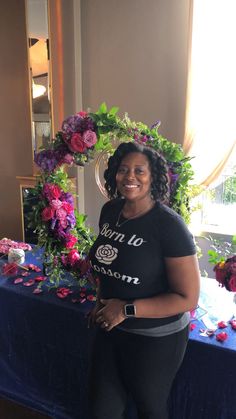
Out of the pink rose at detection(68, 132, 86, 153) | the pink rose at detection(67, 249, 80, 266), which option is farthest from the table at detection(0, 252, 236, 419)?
the pink rose at detection(68, 132, 86, 153)

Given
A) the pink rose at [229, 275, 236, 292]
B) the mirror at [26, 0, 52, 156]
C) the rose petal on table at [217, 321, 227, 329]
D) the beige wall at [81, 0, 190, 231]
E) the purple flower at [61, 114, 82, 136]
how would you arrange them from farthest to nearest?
the mirror at [26, 0, 52, 156] → the beige wall at [81, 0, 190, 231] → the purple flower at [61, 114, 82, 136] → the rose petal on table at [217, 321, 227, 329] → the pink rose at [229, 275, 236, 292]

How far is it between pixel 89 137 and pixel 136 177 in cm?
52

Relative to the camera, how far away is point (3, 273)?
1814 mm

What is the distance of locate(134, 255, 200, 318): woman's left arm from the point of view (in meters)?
1.01

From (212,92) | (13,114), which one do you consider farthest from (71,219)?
(13,114)

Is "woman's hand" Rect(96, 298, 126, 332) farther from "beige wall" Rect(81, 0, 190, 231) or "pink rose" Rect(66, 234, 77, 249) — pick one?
"beige wall" Rect(81, 0, 190, 231)

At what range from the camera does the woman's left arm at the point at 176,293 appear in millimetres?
1010

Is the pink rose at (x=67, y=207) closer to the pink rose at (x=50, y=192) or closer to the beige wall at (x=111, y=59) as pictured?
the pink rose at (x=50, y=192)

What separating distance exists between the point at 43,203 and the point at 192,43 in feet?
5.46

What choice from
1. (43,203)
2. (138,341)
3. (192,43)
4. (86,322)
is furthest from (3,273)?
(192,43)

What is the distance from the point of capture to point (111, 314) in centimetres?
109

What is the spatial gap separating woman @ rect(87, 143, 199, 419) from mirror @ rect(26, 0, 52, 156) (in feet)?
6.15

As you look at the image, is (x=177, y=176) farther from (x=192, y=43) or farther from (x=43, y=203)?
(x=192, y=43)

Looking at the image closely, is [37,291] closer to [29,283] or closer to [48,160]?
[29,283]
